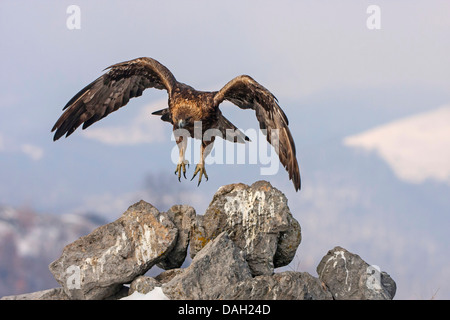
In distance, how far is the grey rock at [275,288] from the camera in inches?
343

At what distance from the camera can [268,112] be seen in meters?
10.7

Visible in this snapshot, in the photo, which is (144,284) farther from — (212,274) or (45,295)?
(45,295)

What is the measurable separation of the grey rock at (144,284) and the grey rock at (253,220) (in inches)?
44.2

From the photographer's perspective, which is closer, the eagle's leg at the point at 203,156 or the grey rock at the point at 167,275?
the grey rock at the point at 167,275

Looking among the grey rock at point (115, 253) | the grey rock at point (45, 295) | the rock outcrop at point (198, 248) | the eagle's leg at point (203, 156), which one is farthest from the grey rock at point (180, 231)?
the grey rock at point (45, 295)

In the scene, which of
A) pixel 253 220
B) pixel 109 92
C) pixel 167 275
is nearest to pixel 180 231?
pixel 167 275

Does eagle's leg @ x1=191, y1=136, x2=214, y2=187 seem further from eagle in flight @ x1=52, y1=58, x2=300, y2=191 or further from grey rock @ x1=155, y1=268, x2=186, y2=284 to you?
grey rock @ x1=155, y1=268, x2=186, y2=284

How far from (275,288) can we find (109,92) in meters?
5.70

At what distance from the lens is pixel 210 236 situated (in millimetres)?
10133

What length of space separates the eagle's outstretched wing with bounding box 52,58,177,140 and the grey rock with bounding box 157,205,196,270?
8.54 ft

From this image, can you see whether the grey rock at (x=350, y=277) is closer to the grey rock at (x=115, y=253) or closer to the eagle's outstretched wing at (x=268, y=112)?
the eagle's outstretched wing at (x=268, y=112)

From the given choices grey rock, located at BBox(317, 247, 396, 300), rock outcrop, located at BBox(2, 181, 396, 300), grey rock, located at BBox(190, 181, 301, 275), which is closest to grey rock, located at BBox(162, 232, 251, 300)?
rock outcrop, located at BBox(2, 181, 396, 300)
